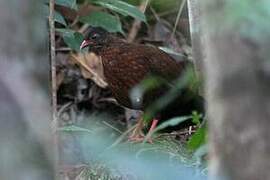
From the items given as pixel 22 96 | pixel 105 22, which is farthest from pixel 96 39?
pixel 22 96

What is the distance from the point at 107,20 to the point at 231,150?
3804mm

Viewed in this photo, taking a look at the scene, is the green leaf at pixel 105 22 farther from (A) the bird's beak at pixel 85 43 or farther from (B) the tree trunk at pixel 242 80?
(B) the tree trunk at pixel 242 80

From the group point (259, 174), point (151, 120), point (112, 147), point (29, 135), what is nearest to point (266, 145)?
point (259, 174)

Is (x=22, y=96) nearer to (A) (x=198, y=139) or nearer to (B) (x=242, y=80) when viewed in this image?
(B) (x=242, y=80)

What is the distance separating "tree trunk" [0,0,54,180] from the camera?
1832 millimetres

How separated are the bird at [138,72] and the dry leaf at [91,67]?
0.96 m

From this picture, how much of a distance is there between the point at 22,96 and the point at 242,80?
51 cm

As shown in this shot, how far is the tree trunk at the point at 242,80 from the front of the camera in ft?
5.24

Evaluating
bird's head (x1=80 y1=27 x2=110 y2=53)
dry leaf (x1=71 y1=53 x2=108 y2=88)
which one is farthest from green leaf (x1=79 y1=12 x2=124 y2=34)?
dry leaf (x1=71 y1=53 x2=108 y2=88)

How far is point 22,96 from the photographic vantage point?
6.00 ft

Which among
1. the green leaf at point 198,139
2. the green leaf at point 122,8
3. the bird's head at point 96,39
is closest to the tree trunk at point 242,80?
the green leaf at point 198,139

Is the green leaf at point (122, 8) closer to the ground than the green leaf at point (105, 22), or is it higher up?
higher up

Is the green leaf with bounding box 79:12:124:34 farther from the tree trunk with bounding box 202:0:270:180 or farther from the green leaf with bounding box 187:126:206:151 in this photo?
the tree trunk with bounding box 202:0:270:180

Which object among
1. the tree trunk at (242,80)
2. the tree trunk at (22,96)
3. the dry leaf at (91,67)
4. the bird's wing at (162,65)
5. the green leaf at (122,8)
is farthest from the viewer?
the dry leaf at (91,67)
